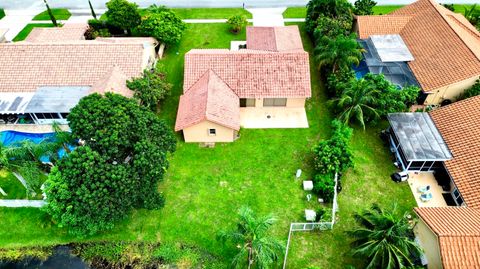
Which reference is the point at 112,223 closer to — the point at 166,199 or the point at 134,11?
the point at 166,199

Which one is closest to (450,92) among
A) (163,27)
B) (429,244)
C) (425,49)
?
(425,49)

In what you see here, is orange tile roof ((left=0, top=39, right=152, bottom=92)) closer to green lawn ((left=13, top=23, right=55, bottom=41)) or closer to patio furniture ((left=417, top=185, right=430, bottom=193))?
green lawn ((left=13, top=23, right=55, bottom=41))

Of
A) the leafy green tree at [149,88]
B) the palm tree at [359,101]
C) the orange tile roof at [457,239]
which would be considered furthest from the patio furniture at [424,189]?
the leafy green tree at [149,88]

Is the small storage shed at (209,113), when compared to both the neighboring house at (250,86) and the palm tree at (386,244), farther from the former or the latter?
the palm tree at (386,244)

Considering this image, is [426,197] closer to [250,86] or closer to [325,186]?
[325,186]

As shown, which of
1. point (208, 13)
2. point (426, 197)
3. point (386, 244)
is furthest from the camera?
point (208, 13)

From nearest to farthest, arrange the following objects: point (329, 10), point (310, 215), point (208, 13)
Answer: point (310, 215) → point (329, 10) → point (208, 13)

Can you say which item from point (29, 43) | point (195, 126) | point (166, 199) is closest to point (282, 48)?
point (195, 126)
